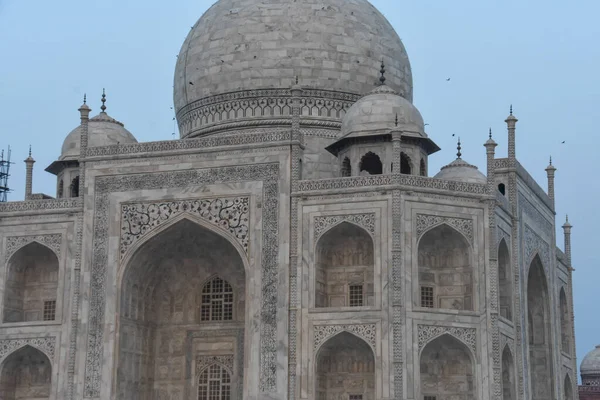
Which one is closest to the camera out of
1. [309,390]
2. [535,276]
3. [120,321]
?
[309,390]

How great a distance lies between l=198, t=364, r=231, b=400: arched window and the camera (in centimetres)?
2762

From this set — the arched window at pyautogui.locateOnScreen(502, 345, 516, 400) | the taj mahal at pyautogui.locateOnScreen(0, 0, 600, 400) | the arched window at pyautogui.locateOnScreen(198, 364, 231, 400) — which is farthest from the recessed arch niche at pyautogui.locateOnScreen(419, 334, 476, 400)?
the arched window at pyautogui.locateOnScreen(198, 364, 231, 400)

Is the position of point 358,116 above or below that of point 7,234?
above

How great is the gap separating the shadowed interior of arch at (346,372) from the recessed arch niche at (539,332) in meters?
5.40

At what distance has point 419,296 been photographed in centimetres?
2542

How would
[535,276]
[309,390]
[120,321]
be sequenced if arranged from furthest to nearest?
[535,276] → [120,321] → [309,390]

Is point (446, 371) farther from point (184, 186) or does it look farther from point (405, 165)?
point (184, 186)

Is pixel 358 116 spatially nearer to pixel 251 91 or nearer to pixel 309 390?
pixel 251 91

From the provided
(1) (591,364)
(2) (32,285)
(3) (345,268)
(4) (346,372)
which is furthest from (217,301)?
(1) (591,364)

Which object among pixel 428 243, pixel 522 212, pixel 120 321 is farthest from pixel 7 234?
pixel 522 212

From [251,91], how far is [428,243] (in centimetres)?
691

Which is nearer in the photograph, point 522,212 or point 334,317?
point 334,317

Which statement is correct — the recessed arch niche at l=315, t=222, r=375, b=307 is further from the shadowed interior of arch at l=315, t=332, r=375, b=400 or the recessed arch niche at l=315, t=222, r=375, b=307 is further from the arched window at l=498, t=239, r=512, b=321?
the arched window at l=498, t=239, r=512, b=321

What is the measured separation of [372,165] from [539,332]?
20.1 feet
